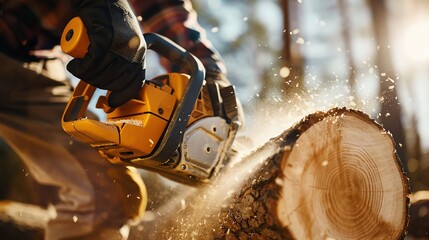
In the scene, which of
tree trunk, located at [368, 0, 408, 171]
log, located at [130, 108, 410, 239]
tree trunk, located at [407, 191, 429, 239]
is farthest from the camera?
Result: tree trunk, located at [368, 0, 408, 171]

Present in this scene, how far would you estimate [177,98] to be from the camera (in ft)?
5.92

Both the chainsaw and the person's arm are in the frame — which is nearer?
the chainsaw

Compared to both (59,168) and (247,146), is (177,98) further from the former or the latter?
(59,168)

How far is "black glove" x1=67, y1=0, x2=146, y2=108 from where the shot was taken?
4.82 feet

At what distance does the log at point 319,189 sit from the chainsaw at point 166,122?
0.69 ft

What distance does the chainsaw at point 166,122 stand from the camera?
1.66 meters

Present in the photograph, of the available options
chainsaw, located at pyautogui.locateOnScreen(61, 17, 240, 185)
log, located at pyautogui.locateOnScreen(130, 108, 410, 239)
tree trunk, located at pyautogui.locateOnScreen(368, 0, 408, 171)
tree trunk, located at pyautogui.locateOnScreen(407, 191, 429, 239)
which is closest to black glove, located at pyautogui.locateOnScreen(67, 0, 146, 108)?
chainsaw, located at pyautogui.locateOnScreen(61, 17, 240, 185)

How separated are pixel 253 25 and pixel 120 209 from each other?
35.7ft

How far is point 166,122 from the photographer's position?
1743 mm

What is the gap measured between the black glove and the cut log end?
724 millimetres

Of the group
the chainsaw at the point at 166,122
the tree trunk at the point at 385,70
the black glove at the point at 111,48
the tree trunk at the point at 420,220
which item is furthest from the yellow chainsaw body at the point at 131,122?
the tree trunk at the point at 385,70

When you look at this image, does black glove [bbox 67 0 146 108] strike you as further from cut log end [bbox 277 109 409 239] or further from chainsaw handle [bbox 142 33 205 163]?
cut log end [bbox 277 109 409 239]

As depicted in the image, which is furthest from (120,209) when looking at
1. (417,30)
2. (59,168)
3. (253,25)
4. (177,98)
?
(253,25)

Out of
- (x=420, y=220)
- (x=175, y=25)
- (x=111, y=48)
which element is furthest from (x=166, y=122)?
(x=420, y=220)
